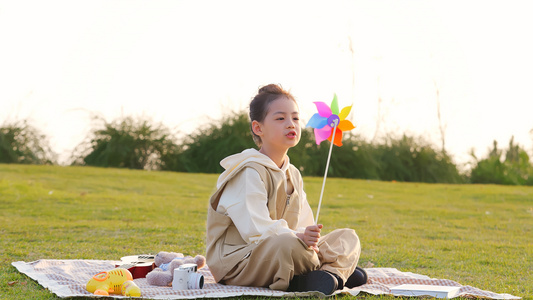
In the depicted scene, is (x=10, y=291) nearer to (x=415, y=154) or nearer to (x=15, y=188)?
(x=15, y=188)

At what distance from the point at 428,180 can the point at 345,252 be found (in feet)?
46.9

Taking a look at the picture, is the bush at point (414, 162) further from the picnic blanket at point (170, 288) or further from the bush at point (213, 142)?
the picnic blanket at point (170, 288)

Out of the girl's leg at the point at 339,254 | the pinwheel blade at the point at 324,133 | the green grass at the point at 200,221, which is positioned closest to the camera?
the girl's leg at the point at 339,254

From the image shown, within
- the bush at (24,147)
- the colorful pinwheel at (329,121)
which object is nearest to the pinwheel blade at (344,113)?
the colorful pinwheel at (329,121)

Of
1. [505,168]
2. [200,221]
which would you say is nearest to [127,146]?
[200,221]

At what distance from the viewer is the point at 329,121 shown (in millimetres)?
3941

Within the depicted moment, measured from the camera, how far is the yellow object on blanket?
3.24 metres

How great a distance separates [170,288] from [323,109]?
150 centimetres

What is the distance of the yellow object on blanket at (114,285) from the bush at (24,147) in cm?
1185

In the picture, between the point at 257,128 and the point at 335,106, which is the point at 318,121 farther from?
the point at 257,128

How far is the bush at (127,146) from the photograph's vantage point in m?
15.0

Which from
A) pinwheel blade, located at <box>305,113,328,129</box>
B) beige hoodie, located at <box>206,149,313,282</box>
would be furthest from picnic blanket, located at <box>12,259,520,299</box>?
pinwheel blade, located at <box>305,113,328,129</box>

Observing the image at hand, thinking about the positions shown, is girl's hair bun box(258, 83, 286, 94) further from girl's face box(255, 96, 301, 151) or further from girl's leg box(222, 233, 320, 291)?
girl's leg box(222, 233, 320, 291)

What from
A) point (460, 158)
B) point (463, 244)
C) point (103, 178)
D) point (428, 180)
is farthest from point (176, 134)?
point (463, 244)
